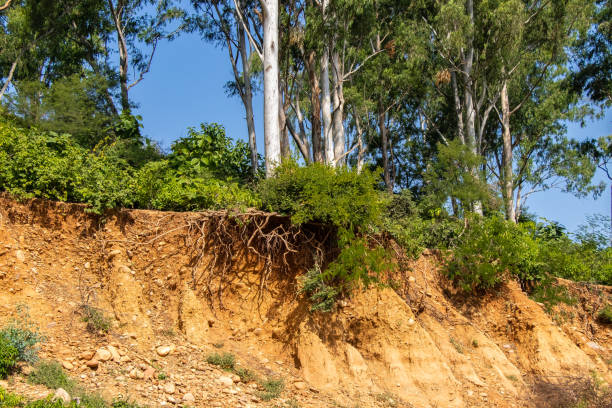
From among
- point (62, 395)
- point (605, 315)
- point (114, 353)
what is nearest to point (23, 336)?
point (114, 353)

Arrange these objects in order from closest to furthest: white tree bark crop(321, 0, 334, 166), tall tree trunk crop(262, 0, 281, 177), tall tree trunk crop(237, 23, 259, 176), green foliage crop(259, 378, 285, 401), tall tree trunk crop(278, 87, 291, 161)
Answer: green foliage crop(259, 378, 285, 401) → tall tree trunk crop(262, 0, 281, 177) → tall tree trunk crop(278, 87, 291, 161) → tall tree trunk crop(237, 23, 259, 176) → white tree bark crop(321, 0, 334, 166)

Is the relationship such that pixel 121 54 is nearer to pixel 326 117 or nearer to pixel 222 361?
pixel 326 117

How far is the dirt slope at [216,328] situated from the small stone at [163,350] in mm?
73

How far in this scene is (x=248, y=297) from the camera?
8.58 meters

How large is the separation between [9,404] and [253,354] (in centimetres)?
364

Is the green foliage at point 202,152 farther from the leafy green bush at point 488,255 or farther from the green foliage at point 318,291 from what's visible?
the leafy green bush at point 488,255

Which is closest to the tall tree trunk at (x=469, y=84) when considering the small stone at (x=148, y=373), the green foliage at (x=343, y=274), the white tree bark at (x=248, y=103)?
the white tree bark at (x=248, y=103)

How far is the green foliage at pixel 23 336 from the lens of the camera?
6051mm

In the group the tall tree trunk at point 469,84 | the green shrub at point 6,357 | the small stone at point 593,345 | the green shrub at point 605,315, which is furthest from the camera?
the tall tree trunk at point 469,84

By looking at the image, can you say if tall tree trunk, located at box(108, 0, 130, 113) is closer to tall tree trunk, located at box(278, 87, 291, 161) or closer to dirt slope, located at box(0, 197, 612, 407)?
tall tree trunk, located at box(278, 87, 291, 161)

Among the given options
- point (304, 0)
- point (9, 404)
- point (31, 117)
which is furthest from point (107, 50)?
point (9, 404)

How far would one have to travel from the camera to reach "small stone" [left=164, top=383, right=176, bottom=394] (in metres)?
6.30

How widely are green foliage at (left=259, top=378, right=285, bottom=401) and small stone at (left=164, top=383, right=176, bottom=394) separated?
3.91 feet

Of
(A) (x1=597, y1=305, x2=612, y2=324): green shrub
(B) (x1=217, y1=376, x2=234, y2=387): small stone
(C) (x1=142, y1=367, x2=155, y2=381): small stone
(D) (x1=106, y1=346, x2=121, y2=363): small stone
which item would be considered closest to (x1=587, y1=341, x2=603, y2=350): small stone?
(A) (x1=597, y1=305, x2=612, y2=324): green shrub
